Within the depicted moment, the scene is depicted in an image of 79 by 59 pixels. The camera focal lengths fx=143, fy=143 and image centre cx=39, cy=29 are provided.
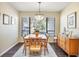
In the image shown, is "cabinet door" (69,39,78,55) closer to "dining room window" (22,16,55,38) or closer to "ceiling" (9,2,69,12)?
"ceiling" (9,2,69,12)

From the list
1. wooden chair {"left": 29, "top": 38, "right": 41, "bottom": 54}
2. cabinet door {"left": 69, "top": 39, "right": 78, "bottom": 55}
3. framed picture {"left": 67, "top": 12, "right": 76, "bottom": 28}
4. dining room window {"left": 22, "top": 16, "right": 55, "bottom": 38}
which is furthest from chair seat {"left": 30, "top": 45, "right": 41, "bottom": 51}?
dining room window {"left": 22, "top": 16, "right": 55, "bottom": 38}

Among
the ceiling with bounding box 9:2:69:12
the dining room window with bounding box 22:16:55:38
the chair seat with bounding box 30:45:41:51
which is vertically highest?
the ceiling with bounding box 9:2:69:12

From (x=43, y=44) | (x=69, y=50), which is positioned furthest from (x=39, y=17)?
(x=69, y=50)

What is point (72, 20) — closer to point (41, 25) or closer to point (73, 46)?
point (73, 46)

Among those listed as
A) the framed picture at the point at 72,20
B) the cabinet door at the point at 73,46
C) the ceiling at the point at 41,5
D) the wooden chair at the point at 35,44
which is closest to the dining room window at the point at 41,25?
the ceiling at the point at 41,5

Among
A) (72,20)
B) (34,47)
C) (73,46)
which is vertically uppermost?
(72,20)

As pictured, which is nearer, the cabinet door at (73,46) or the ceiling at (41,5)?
the cabinet door at (73,46)

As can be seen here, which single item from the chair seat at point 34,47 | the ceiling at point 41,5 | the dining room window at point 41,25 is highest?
the ceiling at point 41,5

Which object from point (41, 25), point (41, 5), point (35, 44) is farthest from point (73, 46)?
point (41, 25)

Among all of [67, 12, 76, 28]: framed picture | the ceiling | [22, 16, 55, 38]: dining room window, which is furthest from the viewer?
[22, 16, 55, 38]: dining room window

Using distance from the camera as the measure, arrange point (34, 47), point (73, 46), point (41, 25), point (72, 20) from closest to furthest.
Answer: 1. point (73, 46)
2. point (34, 47)
3. point (72, 20)
4. point (41, 25)

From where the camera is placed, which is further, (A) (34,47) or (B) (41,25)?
(B) (41,25)

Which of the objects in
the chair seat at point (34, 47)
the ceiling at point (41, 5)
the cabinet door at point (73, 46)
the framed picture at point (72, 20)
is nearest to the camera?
the cabinet door at point (73, 46)

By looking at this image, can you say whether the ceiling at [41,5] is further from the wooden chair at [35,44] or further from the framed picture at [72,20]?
the wooden chair at [35,44]
